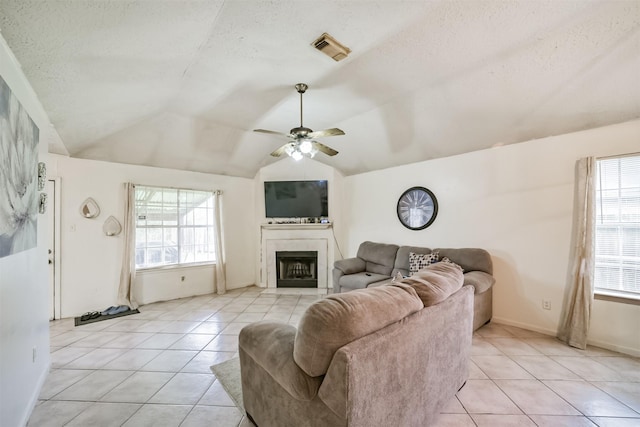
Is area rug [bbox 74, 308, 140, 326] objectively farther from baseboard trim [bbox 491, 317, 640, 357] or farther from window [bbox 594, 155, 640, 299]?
window [bbox 594, 155, 640, 299]

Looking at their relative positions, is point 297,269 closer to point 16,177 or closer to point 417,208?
point 417,208

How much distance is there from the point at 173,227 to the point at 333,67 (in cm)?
394

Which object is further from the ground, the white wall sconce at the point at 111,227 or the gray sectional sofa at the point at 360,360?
the white wall sconce at the point at 111,227

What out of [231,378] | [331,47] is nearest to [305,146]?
[331,47]

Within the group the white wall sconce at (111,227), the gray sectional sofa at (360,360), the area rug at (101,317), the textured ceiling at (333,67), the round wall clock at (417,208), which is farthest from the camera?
the round wall clock at (417,208)

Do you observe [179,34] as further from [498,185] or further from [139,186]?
[498,185]

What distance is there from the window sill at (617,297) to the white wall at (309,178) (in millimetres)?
3711

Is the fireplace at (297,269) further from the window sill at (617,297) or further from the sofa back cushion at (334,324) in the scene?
the sofa back cushion at (334,324)

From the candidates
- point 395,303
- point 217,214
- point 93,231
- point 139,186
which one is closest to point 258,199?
point 217,214

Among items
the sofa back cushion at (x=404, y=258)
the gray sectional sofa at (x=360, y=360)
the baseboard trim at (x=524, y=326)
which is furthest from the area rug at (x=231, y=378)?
the baseboard trim at (x=524, y=326)

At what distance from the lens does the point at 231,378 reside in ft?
7.57

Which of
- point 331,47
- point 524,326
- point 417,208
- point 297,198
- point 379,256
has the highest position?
point 331,47

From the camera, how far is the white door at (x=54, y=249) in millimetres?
Result: 3672

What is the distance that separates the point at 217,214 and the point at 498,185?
15.2 ft
